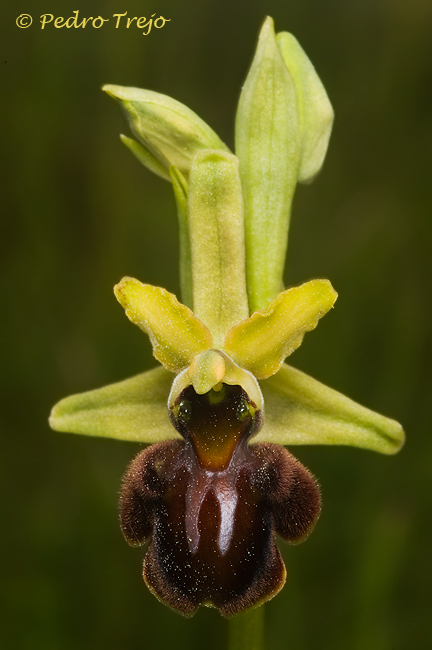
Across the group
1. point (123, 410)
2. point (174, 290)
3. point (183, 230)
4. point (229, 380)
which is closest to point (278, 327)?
point (229, 380)

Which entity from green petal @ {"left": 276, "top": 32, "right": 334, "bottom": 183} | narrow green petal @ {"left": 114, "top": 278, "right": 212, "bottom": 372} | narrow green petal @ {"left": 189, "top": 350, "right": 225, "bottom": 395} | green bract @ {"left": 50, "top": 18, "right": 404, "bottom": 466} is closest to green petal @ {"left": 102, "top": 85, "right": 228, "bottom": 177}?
green bract @ {"left": 50, "top": 18, "right": 404, "bottom": 466}

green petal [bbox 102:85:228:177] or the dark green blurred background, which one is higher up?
green petal [bbox 102:85:228:177]

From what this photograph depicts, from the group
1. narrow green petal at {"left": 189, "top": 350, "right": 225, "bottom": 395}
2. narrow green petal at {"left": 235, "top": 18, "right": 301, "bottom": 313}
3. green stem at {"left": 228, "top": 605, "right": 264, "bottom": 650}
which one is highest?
narrow green petal at {"left": 235, "top": 18, "right": 301, "bottom": 313}

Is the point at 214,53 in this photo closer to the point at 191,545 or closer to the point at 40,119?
the point at 40,119

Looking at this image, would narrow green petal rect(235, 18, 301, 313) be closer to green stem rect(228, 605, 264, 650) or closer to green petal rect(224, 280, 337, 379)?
green petal rect(224, 280, 337, 379)

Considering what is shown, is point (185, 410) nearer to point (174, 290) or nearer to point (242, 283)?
point (242, 283)
